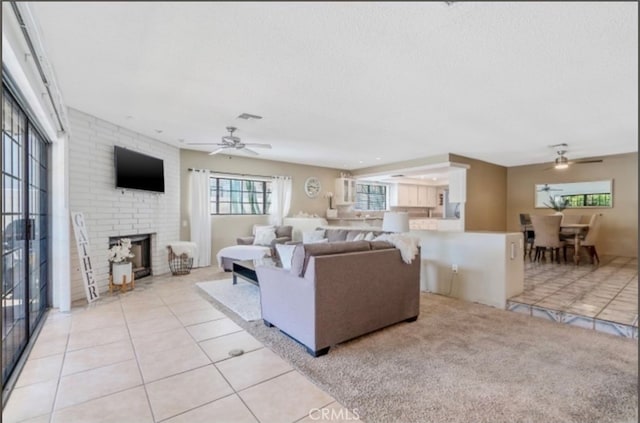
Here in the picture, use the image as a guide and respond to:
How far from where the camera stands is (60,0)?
661 mm

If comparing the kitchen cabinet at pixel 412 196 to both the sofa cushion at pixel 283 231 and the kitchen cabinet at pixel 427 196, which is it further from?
the sofa cushion at pixel 283 231

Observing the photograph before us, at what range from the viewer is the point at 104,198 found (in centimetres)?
446

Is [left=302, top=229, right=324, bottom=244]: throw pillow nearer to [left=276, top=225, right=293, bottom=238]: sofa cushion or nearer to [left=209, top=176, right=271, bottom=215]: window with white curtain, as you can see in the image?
[left=276, top=225, right=293, bottom=238]: sofa cushion

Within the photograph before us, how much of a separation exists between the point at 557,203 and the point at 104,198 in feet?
30.0

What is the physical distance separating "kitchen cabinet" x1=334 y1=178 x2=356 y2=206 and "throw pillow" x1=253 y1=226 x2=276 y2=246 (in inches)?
112

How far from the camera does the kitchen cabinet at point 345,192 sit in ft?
28.2

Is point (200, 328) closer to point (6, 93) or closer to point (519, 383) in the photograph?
point (6, 93)

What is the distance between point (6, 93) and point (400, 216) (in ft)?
13.1

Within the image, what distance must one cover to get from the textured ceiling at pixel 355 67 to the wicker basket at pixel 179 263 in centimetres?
225

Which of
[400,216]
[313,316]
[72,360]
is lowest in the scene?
[72,360]

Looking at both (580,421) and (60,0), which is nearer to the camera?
(60,0)

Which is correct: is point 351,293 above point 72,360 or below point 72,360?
above

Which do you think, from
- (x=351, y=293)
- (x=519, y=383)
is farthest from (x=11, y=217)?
(x=519, y=383)

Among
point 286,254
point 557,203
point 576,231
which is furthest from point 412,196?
point 286,254
